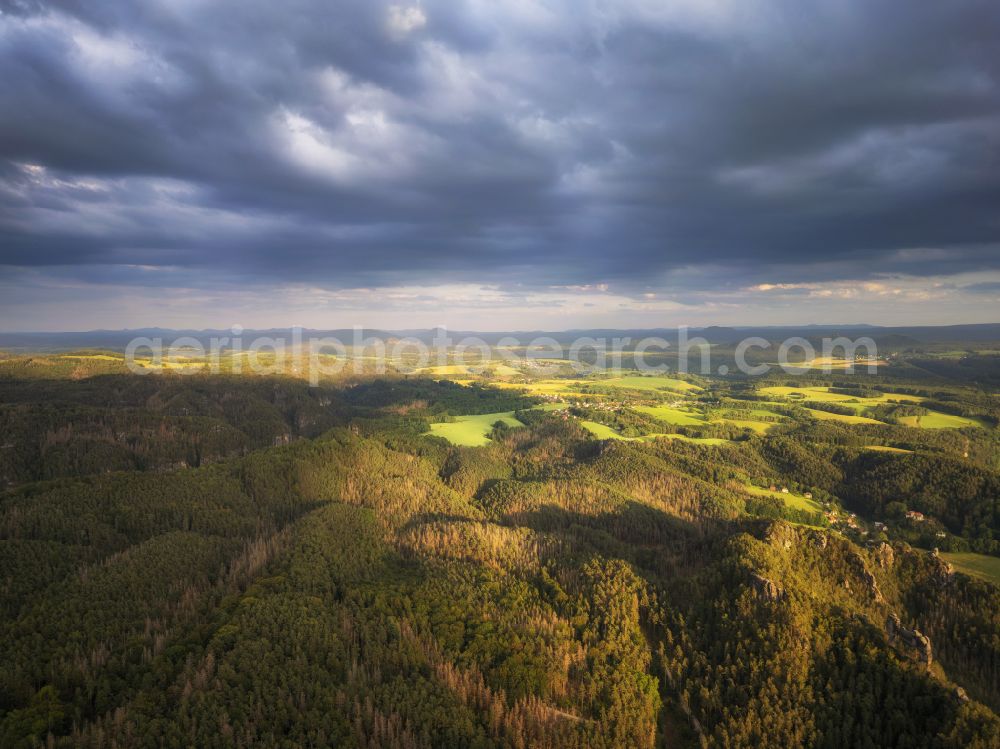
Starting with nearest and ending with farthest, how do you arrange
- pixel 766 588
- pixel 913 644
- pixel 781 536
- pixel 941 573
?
pixel 913 644
pixel 766 588
pixel 941 573
pixel 781 536

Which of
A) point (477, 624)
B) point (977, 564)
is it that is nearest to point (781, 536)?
point (977, 564)

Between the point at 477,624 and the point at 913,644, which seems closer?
the point at 913,644

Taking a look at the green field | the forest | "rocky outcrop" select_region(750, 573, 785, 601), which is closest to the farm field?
the forest

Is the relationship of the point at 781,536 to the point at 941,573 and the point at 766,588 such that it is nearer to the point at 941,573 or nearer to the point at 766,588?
the point at 766,588

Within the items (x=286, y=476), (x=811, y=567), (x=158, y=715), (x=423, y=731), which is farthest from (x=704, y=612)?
(x=286, y=476)

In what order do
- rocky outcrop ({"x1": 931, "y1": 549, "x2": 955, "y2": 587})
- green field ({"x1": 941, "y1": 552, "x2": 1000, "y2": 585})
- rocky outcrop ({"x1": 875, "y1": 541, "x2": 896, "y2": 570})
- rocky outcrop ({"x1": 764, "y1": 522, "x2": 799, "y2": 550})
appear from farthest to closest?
green field ({"x1": 941, "y1": 552, "x2": 1000, "y2": 585}) → rocky outcrop ({"x1": 875, "y1": 541, "x2": 896, "y2": 570}) → rocky outcrop ({"x1": 764, "y1": 522, "x2": 799, "y2": 550}) → rocky outcrop ({"x1": 931, "y1": 549, "x2": 955, "y2": 587})

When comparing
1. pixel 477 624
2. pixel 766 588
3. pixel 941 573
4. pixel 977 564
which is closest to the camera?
pixel 477 624

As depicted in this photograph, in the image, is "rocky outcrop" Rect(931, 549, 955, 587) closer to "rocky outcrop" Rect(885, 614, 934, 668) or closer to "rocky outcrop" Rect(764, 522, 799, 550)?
"rocky outcrop" Rect(764, 522, 799, 550)
